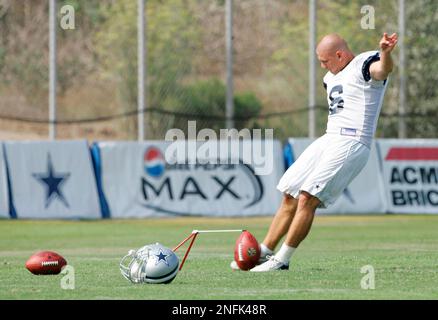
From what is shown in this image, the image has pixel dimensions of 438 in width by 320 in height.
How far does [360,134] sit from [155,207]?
40.4 feet

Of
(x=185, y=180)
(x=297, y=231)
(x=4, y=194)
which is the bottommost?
(x=4, y=194)

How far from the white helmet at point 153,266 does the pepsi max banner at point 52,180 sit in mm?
12631

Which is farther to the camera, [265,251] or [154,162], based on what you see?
[154,162]

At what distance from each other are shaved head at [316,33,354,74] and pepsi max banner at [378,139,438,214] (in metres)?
12.7

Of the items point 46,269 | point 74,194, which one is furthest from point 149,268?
point 74,194

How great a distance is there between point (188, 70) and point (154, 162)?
→ 15.0 ft

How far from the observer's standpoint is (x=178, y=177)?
23094 millimetres

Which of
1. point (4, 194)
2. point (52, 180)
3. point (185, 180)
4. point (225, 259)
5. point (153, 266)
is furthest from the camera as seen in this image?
point (185, 180)

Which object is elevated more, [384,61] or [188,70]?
[188,70]

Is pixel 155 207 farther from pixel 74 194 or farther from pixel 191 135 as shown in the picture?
pixel 191 135

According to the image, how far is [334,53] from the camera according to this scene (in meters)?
11.2

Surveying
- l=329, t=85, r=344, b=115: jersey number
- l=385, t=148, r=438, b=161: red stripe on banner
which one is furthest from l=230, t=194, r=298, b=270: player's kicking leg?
l=385, t=148, r=438, b=161: red stripe on banner

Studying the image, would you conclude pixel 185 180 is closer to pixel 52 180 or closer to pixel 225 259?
pixel 52 180

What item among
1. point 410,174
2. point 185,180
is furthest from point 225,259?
point 410,174
